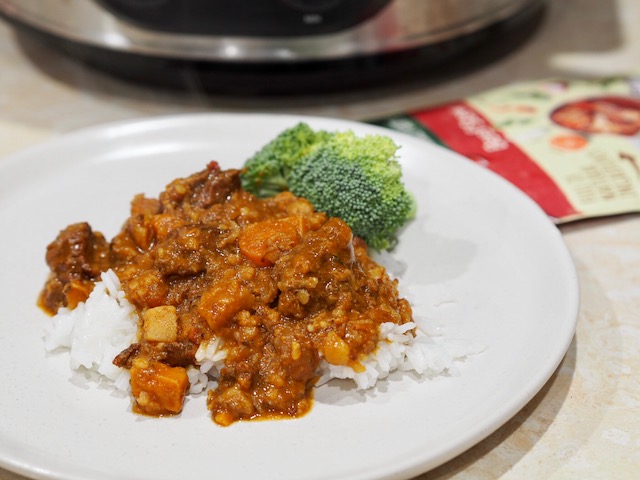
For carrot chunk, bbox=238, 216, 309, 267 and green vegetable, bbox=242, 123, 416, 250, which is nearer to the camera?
carrot chunk, bbox=238, 216, 309, 267

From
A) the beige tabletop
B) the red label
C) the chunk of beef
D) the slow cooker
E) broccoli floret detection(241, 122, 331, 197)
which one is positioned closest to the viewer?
the beige tabletop

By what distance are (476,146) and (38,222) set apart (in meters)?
1.56

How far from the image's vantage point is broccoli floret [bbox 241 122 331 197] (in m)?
2.29

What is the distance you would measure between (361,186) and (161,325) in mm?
703

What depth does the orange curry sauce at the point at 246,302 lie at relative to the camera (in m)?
1.73

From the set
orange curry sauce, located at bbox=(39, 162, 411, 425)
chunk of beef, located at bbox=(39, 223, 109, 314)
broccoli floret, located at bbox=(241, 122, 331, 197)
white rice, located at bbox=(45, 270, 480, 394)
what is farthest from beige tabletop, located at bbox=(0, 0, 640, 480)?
broccoli floret, located at bbox=(241, 122, 331, 197)

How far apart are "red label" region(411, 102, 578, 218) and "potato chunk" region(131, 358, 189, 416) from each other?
1383mm

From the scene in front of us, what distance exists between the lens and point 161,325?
1.80 m

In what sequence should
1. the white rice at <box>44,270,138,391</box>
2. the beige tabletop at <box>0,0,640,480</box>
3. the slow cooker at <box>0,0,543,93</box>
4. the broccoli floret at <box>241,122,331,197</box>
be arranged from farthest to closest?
the slow cooker at <box>0,0,543,93</box> < the broccoli floret at <box>241,122,331,197</box> < the white rice at <box>44,270,138,391</box> < the beige tabletop at <box>0,0,640,480</box>

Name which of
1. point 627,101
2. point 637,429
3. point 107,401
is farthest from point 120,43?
point 637,429

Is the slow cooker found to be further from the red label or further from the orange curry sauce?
the orange curry sauce

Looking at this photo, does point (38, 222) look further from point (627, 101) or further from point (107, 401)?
point (627, 101)

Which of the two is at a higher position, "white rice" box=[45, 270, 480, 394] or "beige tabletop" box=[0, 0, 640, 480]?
"white rice" box=[45, 270, 480, 394]

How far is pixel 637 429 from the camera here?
176 cm
